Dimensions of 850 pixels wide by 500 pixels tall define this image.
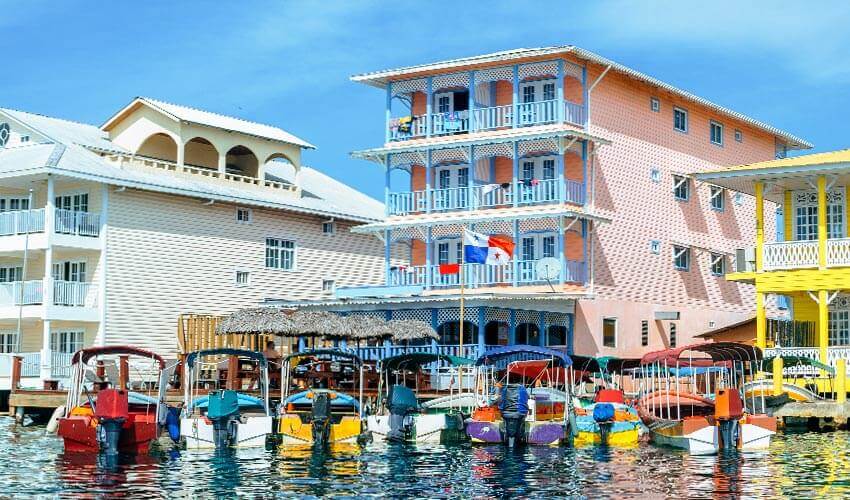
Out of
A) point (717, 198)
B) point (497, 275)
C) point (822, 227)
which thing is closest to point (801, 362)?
point (822, 227)

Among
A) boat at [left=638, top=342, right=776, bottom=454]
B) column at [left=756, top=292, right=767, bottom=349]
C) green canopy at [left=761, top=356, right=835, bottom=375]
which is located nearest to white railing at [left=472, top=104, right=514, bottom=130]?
column at [left=756, top=292, right=767, bottom=349]

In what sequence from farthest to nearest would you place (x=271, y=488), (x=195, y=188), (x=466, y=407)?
1. (x=195, y=188)
2. (x=466, y=407)
3. (x=271, y=488)

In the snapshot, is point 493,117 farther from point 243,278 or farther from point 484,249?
point 243,278

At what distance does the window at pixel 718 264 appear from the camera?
59.1 metres

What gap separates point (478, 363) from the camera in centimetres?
3909

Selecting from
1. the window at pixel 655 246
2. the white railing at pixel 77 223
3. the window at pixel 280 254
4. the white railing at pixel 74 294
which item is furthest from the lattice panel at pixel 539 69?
the white railing at pixel 74 294

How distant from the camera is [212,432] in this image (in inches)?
1367

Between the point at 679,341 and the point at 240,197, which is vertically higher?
the point at 240,197

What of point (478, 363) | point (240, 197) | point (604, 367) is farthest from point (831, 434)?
point (240, 197)

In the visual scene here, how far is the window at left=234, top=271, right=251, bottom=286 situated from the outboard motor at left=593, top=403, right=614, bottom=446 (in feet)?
75.2

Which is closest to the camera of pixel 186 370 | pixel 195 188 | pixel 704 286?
pixel 186 370

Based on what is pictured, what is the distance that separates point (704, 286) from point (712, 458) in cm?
2669

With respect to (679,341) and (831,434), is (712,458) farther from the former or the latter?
(679,341)

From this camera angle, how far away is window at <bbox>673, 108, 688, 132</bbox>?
57750 mm
